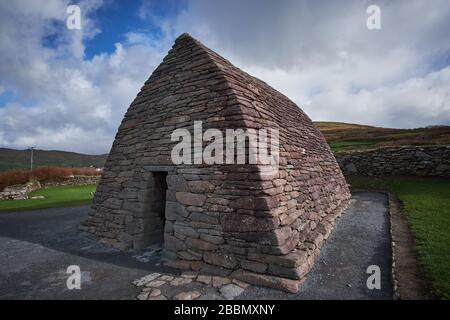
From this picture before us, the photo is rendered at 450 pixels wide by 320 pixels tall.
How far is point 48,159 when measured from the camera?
56844mm

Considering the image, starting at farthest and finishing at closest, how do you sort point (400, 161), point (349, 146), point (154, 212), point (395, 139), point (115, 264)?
point (395, 139)
point (349, 146)
point (400, 161)
point (154, 212)
point (115, 264)

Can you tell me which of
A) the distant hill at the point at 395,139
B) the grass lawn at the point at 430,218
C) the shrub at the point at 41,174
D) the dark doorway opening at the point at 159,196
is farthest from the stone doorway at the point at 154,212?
the distant hill at the point at 395,139

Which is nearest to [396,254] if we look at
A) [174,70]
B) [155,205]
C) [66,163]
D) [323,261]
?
[323,261]

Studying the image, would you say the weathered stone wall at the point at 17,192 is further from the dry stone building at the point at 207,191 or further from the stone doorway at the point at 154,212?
the stone doorway at the point at 154,212

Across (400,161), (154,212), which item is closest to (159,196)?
(154,212)

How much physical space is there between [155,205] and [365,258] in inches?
214

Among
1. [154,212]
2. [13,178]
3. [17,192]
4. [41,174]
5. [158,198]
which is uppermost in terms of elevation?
[41,174]

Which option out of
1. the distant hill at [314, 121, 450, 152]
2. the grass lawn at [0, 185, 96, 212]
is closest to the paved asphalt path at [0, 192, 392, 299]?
the grass lawn at [0, 185, 96, 212]

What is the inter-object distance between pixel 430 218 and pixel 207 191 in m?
7.77

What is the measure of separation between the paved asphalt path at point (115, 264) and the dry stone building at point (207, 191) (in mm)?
381

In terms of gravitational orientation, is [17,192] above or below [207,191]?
below

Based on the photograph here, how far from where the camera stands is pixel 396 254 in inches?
235

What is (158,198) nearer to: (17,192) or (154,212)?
(154,212)
